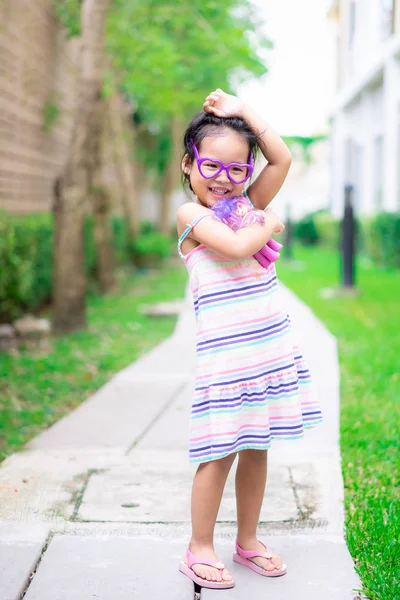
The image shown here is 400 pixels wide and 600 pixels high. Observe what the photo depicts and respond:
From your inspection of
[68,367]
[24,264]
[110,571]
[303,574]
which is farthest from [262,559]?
[24,264]

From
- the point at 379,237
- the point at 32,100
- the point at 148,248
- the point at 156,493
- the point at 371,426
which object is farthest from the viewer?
the point at 379,237

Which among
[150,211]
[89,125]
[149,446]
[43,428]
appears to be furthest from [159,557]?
[150,211]

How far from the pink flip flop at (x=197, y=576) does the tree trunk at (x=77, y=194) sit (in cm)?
495

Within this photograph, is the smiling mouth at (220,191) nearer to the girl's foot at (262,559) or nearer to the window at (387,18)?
the girl's foot at (262,559)

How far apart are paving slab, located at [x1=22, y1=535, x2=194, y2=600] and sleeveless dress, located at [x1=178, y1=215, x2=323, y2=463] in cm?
40

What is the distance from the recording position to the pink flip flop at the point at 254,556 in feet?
8.29

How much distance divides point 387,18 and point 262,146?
14265mm

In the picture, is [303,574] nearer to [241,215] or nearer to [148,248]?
[241,215]

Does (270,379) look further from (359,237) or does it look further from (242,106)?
(359,237)

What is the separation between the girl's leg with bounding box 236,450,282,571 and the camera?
8.41ft

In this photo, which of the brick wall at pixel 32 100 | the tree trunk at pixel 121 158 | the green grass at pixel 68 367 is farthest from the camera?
the tree trunk at pixel 121 158

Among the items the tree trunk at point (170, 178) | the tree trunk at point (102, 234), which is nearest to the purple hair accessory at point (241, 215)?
the tree trunk at point (102, 234)

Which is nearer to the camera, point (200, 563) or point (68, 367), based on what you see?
point (200, 563)

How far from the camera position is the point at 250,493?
258 cm
